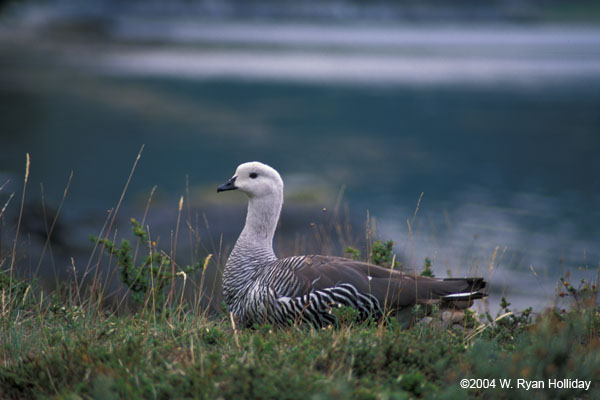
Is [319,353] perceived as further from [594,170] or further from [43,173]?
[594,170]

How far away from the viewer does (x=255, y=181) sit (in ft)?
22.0

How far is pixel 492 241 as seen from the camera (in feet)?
52.9

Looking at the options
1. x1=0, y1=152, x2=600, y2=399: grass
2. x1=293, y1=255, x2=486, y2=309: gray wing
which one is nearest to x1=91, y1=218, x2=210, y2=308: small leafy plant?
x1=0, y1=152, x2=600, y2=399: grass

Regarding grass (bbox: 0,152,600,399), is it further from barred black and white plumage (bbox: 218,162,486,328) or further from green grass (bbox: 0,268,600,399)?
barred black and white plumage (bbox: 218,162,486,328)

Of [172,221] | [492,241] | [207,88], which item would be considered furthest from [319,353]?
[207,88]

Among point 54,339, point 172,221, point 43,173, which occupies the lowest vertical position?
point 43,173

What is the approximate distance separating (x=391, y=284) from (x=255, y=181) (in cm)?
175

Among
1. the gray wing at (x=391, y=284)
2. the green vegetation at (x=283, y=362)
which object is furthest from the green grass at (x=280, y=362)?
the gray wing at (x=391, y=284)

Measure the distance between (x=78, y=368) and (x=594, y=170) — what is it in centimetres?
2885

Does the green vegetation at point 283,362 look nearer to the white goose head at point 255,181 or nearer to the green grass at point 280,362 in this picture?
the green grass at point 280,362

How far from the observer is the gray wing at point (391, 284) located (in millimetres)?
5801

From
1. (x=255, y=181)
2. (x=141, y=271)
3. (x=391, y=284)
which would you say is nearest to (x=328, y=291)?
(x=391, y=284)

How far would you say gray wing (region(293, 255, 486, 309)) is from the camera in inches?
228

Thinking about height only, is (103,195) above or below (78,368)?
below
